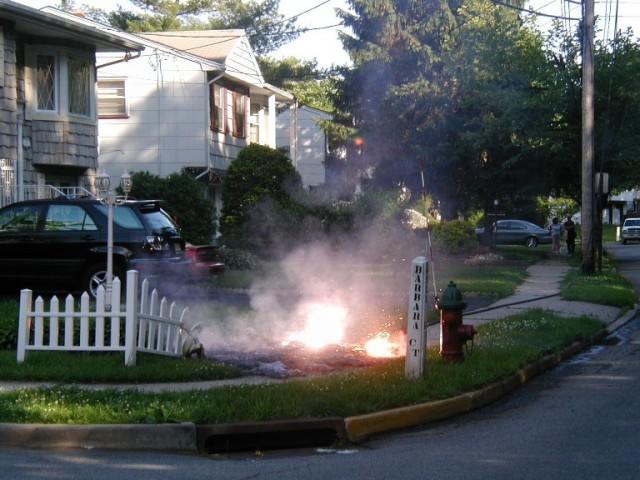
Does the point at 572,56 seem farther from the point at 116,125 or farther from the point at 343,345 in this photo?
the point at 343,345

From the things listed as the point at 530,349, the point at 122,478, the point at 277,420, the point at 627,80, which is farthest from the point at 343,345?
the point at 627,80

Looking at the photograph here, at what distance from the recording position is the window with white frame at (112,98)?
28.2 m

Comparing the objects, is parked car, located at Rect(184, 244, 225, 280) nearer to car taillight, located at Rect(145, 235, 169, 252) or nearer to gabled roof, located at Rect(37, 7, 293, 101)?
car taillight, located at Rect(145, 235, 169, 252)

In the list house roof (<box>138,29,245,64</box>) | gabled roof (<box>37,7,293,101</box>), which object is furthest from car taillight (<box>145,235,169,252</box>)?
house roof (<box>138,29,245,64</box>)

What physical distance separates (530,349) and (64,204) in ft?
26.8

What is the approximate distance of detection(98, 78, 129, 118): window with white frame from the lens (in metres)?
28.2

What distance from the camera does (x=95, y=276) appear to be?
1500 cm

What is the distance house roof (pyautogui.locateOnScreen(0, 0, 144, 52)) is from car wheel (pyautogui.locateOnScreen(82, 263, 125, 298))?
6.23 metres

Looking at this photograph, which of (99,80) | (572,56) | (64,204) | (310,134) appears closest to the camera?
(64,204)

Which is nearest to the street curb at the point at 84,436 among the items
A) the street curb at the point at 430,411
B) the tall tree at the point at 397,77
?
the street curb at the point at 430,411

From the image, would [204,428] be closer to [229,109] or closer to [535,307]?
[535,307]

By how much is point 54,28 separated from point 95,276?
7.20 m

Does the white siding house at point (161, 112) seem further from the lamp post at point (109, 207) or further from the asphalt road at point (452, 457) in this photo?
the asphalt road at point (452, 457)

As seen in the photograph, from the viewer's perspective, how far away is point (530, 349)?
11.2 metres
